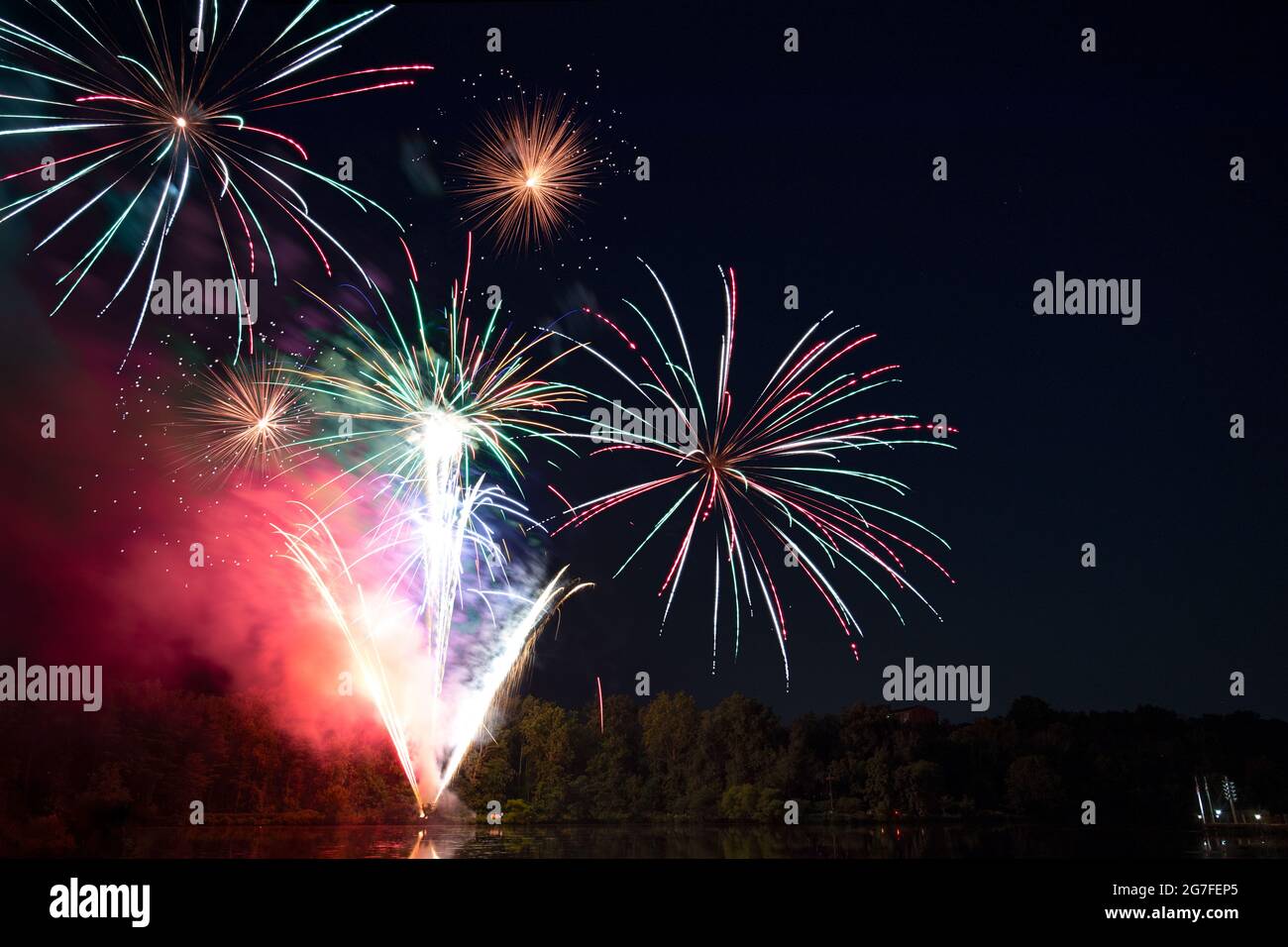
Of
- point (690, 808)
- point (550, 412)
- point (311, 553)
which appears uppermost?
point (550, 412)

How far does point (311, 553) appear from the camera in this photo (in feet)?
85.3

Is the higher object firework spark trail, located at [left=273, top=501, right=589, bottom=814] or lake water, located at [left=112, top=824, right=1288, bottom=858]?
firework spark trail, located at [left=273, top=501, right=589, bottom=814]

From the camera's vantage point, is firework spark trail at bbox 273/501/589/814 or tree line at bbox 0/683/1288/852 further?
tree line at bbox 0/683/1288/852

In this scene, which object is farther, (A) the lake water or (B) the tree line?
(B) the tree line

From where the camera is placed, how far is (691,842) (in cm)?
3612

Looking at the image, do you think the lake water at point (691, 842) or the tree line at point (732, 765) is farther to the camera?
the tree line at point (732, 765)

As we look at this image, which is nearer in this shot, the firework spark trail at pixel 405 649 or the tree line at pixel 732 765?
the firework spark trail at pixel 405 649

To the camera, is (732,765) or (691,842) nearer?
(691,842)

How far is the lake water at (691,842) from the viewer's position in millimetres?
31766

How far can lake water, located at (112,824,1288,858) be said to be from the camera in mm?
31766

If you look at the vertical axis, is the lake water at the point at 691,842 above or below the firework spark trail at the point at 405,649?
below
